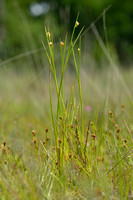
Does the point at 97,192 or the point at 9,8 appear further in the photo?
the point at 9,8

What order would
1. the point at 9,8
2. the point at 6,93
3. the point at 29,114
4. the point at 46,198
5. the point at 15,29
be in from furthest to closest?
1. the point at 9,8
2. the point at 15,29
3. the point at 6,93
4. the point at 29,114
5. the point at 46,198

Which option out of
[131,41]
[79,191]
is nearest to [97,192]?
[79,191]

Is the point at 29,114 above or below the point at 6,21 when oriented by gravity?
below

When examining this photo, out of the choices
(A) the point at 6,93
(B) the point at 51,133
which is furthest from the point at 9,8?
(B) the point at 51,133

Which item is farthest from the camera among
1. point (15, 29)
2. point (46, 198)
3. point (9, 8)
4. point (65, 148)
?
point (9, 8)

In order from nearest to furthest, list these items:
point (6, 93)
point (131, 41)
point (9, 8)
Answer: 1. point (6, 93)
2. point (9, 8)
3. point (131, 41)

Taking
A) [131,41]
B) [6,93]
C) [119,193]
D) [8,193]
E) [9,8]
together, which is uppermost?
[9,8]

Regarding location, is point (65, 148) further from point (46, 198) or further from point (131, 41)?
point (131, 41)

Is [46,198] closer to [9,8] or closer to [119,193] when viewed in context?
[119,193]

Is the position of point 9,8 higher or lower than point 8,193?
higher
